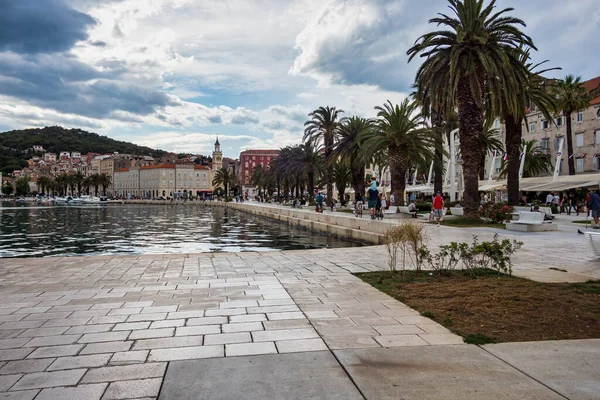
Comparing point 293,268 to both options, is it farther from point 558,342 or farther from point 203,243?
point 203,243

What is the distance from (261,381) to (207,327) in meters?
1.73

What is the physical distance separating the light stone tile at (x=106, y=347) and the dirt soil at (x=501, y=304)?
342 cm

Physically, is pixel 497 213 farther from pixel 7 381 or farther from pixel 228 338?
pixel 7 381

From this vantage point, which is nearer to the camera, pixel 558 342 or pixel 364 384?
pixel 364 384

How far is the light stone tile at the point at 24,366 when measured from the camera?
3682 millimetres

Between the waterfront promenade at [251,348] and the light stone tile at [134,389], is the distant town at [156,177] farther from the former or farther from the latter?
the light stone tile at [134,389]

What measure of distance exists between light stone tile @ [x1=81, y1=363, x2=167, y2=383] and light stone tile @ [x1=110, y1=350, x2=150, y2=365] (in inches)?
3.9

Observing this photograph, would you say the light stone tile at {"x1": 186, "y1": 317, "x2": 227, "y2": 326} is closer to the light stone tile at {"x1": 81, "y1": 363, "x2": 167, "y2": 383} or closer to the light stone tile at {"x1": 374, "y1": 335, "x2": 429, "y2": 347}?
the light stone tile at {"x1": 81, "y1": 363, "x2": 167, "y2": 383}

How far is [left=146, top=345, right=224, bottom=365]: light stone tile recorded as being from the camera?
3.95 metres

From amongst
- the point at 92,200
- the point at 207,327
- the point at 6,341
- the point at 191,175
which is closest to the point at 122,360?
the point at 207,327

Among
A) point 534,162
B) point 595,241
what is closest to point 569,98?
point 534,162

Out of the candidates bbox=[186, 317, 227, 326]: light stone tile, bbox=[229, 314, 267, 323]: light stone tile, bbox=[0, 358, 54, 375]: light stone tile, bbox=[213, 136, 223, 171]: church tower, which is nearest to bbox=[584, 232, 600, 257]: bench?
bbox=[229, 314, 267, 323]: light stone tile

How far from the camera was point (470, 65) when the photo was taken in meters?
21.3

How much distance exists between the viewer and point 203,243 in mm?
20125
